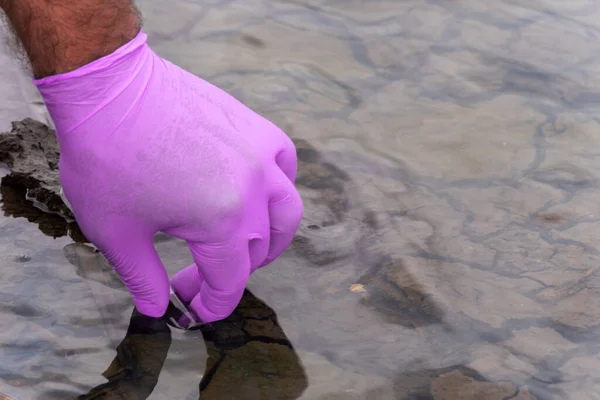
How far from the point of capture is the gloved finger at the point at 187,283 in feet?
8.32

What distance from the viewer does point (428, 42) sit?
3930 mm

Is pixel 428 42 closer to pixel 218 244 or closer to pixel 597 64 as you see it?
pixel 597 64

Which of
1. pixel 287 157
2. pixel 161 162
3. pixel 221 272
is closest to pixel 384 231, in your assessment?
pixel 287 157

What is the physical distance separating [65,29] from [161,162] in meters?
0.40

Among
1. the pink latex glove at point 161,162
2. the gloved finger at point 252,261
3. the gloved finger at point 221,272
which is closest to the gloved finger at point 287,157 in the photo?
the pink latex glove at point 161,162

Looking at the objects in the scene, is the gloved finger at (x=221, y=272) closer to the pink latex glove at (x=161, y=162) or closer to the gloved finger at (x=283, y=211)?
the pink latex glove at (x=161, y=162)

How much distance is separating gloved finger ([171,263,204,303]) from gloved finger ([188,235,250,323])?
9 centimetres

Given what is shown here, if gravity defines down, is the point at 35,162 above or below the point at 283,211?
below

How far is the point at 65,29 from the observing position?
1929 mm

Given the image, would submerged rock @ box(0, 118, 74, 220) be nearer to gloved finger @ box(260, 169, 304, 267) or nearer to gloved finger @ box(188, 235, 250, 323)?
gloved finger @ box(188, 235, 250, 323)

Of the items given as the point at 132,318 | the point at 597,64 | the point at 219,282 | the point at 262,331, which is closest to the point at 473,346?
the point at 262,331

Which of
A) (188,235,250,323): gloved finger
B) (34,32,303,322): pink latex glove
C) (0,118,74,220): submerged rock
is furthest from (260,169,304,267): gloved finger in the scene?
(0,118,74,220): submerged rock

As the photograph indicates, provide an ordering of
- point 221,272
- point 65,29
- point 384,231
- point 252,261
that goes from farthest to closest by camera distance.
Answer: point 384,231, point 252,261, point 221,272, point 65,29

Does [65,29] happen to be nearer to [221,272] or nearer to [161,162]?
[161,162]
